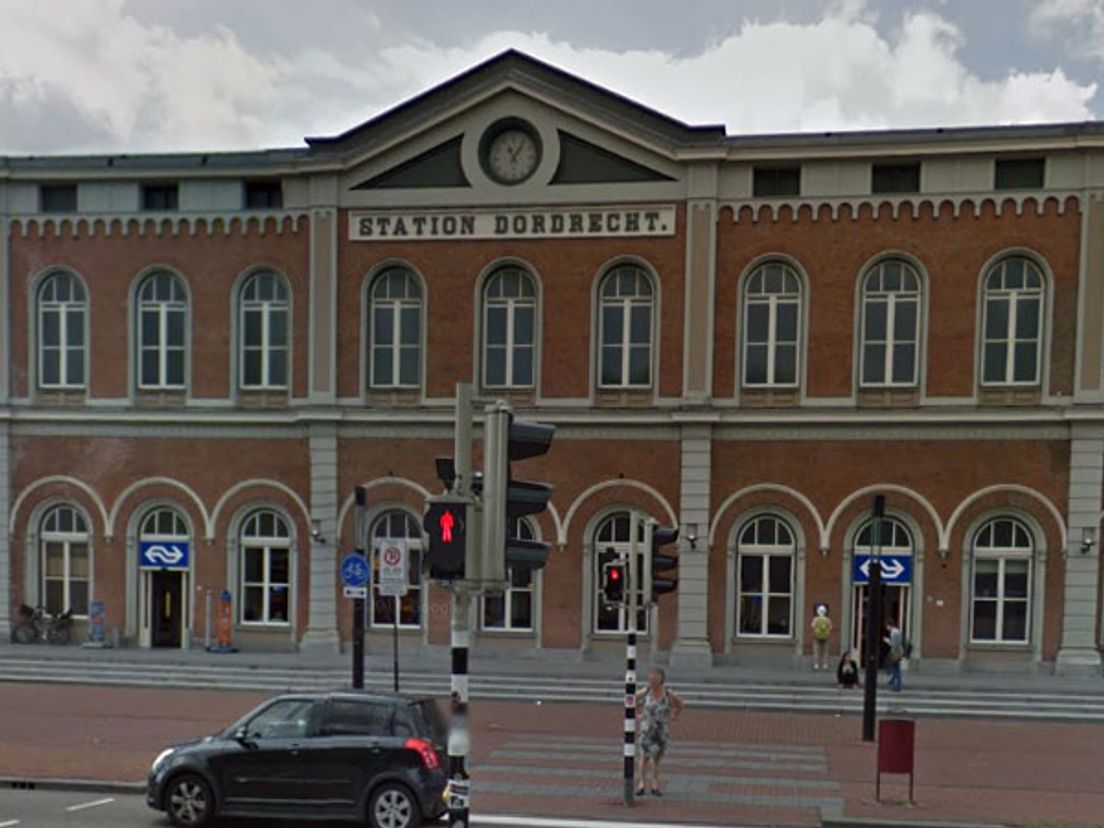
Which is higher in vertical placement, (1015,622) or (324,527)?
(324,527)

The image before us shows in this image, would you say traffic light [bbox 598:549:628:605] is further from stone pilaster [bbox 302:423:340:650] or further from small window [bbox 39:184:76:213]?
small window [bbox 39:184:76:213]

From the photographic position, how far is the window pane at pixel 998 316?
22.0 m

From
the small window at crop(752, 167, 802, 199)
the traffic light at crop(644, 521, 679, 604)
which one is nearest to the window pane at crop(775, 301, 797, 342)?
the small window at crop(752, 167, 802, 199)

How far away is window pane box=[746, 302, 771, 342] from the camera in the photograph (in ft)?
75.2

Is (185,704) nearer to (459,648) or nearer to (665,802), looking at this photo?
(665,802)

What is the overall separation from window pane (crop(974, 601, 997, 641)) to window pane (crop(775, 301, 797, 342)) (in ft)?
26.0

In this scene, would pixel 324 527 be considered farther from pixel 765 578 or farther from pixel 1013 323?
pixel 1013 323

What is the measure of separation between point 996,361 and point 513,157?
43.0 ft

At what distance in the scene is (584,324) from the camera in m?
23.3

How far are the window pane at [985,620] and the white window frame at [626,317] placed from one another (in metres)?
9.72

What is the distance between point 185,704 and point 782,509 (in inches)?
567

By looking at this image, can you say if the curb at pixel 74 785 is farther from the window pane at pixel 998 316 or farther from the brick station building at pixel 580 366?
the window pane at pixel 998 316

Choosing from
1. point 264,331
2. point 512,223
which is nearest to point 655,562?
point 512,223

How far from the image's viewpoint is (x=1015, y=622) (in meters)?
21.9
